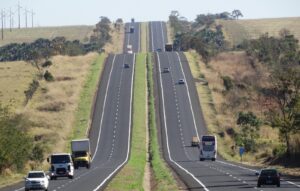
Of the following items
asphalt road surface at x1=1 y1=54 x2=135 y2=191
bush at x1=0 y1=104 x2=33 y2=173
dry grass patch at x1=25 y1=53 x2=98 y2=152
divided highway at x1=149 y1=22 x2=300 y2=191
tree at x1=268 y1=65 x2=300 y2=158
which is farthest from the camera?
dry grass patch at x1=25 y1=53 x2=98 y2=152

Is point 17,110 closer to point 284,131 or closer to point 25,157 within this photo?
point 25,157

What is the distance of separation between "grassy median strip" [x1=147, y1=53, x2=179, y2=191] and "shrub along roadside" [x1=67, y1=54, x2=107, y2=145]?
10.2 meters

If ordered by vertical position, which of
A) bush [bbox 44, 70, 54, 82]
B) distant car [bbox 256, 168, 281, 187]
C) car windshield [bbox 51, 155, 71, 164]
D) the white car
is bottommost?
bush [bbox 44, 70, 54, 82]

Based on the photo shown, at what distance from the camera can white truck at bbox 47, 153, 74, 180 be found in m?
83.9

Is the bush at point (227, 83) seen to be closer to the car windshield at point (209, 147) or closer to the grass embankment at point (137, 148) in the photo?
the grass embankment at point (137, 148)

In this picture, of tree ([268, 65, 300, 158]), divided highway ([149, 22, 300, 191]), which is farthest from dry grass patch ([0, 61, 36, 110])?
tree ([268, 65, 300, 158])

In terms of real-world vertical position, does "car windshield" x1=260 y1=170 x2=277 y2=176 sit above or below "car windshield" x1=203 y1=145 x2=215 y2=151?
above

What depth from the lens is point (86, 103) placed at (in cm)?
16100

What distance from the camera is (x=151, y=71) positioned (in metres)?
196

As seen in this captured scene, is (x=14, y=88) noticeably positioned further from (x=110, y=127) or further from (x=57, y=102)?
(x=110, y=127)

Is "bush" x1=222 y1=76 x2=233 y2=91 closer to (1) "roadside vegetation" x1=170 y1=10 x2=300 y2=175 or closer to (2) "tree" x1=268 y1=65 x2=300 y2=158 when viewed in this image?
(1) "roadside vegetation" x1=170 y1=10 x2=300 y2=175

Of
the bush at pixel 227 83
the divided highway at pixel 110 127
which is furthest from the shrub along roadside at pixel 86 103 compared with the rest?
the bush at pixel 227 83

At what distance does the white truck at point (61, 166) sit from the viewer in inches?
3304

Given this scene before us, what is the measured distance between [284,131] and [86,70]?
9489 centimetres
